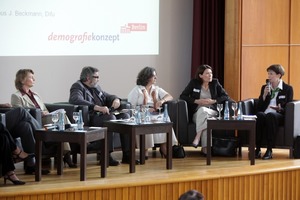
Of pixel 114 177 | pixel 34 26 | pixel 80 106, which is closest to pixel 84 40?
pixel 34 26

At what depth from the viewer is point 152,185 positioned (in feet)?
21.4

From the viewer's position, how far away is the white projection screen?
27.3 ft

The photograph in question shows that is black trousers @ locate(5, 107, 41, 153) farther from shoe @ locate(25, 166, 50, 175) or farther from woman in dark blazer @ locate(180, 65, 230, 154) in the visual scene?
woman in dark blazer @ locate(180, 65, 230, 154)

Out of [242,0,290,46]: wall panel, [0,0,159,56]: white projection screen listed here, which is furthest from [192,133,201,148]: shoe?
[242,0,290,46]: wall panel

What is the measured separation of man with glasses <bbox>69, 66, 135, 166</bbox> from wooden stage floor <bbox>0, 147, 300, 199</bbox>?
0.28 metres

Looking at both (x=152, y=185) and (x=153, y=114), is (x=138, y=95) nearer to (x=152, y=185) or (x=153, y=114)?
(x=153, y=114)

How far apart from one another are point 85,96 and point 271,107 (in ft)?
7.00

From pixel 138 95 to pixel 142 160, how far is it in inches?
35.2

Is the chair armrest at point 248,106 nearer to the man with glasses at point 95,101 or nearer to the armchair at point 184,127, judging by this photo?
the armchair at point 184,127

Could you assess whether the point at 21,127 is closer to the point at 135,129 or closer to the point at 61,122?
the point at 61,122

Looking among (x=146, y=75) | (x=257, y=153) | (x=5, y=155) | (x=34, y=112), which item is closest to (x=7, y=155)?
(x=5, y=155)

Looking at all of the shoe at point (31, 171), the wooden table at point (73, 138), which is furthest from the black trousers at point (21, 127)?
the shoe at point (31, 171)

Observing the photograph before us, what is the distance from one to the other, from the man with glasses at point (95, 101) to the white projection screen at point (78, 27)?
87cm

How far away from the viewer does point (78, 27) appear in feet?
29.0
